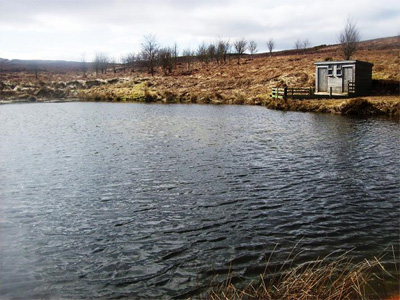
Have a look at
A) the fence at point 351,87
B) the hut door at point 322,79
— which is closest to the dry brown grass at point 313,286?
the fence at point 351,87

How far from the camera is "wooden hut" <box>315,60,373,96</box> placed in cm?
A: 4031

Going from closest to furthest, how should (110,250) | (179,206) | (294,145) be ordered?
1. (110,250)
2. (179,206)
3. (294,145)

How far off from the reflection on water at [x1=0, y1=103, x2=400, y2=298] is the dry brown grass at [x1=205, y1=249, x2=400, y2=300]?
2.08 ft

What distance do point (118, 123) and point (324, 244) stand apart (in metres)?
26.3

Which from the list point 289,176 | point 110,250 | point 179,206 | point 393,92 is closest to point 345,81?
point 393,92

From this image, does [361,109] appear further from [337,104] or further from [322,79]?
[322,79]

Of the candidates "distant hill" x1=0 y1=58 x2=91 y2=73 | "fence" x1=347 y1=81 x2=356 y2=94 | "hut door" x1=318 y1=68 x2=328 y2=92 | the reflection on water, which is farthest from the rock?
"distant hill" x1=0 y1=58 x2=91 y2=73

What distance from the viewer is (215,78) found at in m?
70.6

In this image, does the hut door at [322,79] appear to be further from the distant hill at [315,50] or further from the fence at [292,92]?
the distant hill at [315,50]

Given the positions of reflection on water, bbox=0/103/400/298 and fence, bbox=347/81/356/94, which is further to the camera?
fence, bbox=347/81/356/94

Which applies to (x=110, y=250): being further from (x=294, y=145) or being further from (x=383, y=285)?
(x=294, y=145)

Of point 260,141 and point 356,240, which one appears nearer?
point 356,240

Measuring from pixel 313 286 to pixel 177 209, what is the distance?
5646mm

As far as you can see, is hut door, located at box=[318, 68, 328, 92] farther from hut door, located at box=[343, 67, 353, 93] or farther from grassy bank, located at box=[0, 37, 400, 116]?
grassy bank, located at box=[0, 37, 400, 116]
